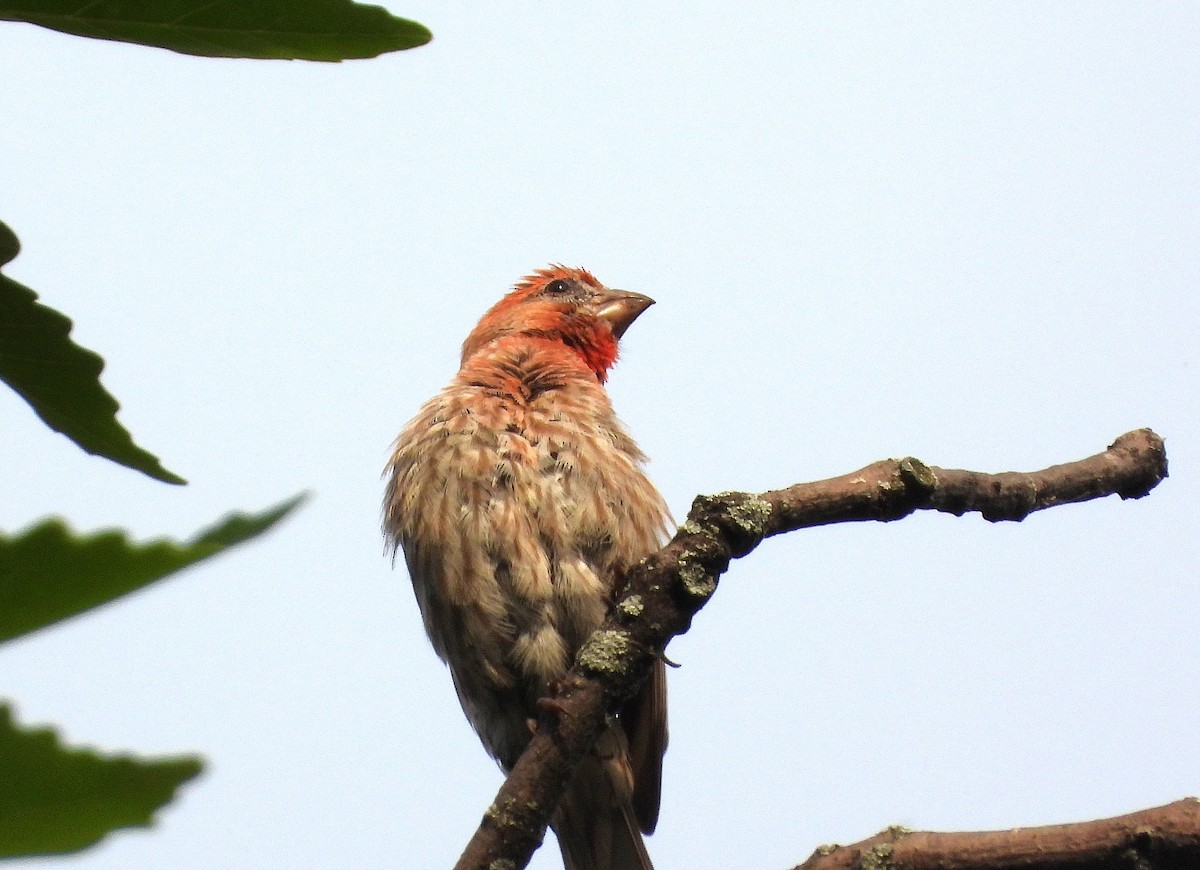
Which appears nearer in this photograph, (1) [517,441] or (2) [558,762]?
(2) [558,762]

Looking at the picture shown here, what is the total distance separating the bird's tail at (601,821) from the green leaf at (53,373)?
4173 millimetres

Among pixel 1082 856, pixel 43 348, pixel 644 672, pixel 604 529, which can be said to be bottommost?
pixel 1082 856

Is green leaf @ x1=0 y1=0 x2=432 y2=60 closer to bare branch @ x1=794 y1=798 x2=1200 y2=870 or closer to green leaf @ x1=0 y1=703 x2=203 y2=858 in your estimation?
green leaf @ x1=0 y1=703 x2=203 y2=858

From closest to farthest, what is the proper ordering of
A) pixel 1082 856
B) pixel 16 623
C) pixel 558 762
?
pixel 16 623
pixel 1082 856
pixel 558 762

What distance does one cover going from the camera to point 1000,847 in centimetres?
324

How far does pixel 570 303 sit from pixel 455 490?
223 cm

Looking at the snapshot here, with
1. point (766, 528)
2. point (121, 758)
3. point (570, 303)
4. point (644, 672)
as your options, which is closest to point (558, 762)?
point (644, 672)

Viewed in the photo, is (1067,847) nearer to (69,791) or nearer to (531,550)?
(531,550)

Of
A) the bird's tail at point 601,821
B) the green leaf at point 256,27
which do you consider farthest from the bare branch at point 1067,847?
the green leaf at point 256,27

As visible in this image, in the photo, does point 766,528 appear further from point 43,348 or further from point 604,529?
point 43,348

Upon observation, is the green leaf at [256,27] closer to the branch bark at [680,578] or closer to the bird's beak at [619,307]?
the branch bark at [680,578]

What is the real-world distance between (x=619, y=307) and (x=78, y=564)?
6.61m

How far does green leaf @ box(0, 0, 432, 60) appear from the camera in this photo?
3.81 feet

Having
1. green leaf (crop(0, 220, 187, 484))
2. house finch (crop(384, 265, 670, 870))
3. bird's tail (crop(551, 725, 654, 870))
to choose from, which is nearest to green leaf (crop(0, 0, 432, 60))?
green leaf (crop(0, 220, 187, 484))
